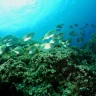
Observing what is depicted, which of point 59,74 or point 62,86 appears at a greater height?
point 59,74

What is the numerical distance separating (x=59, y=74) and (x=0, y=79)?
103 inches

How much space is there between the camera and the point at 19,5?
35.0 m

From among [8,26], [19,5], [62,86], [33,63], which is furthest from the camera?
[8,26]

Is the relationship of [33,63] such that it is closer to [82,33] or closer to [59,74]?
[59,74]

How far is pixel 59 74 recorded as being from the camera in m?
6.79

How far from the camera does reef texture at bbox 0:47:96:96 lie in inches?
235

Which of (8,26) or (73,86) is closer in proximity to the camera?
(73,86)

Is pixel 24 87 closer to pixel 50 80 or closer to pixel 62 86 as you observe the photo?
pixel 50 80

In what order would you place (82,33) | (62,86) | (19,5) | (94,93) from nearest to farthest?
(94,93) < (62,86) < (82,33) < (19,5)

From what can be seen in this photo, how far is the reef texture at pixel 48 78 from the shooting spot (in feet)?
19.6

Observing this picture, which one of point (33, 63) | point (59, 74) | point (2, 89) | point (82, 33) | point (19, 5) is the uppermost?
point (19, 5)

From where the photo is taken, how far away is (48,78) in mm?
6566

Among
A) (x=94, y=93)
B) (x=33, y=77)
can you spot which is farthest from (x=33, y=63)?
(x=94, y=93)

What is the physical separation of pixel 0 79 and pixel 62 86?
276 centimetres
